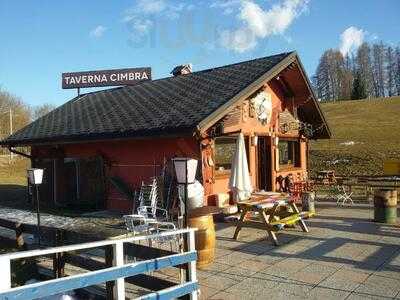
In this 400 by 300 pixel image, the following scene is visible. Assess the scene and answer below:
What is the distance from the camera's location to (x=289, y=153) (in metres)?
16.9

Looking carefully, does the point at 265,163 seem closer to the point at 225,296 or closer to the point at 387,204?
the point at 387,204

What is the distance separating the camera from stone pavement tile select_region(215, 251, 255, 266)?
7692 millimetres

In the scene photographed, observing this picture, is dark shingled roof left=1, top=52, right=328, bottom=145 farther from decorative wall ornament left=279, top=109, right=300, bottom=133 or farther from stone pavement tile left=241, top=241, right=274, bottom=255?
stone pavement tile left=241, top=241, right=274, bottom=255

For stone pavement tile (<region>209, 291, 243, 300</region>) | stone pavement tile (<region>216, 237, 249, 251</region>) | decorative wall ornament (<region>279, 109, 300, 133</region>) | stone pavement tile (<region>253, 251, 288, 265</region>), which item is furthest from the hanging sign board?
stone pavement tile (<region>209, 291, 243, 300</region>)

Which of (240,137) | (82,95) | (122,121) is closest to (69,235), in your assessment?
(240,137)

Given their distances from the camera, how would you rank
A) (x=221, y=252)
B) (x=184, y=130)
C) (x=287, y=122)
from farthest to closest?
(x=287, y=122), (x=184, y=130), (x=221, y=252)

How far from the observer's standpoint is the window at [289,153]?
1614 centimetres

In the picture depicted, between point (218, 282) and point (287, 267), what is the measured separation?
1330mm

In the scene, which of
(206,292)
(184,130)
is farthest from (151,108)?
(206,292)

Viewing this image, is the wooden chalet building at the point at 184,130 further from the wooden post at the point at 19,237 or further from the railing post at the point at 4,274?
the railing post at the point at 4,274

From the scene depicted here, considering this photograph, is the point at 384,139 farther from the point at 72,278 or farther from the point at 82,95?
the point at 72,278

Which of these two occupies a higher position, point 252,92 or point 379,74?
point 379,74

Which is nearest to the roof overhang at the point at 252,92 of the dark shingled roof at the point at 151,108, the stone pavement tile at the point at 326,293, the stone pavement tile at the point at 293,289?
the dark shingled roof at the point at 151,108

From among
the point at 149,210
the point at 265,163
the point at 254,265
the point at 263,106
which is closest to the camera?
the point at 254,265
